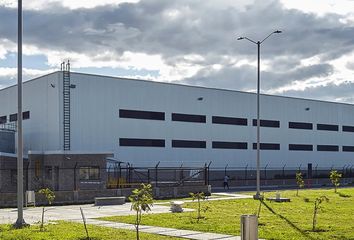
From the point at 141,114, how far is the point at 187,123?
6477 mm

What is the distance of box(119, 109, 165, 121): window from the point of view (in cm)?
5797

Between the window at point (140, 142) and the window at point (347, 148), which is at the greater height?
the window at point (140, 142)

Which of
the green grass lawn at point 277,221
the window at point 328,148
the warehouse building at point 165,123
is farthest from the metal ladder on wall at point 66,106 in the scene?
the window at point 328,148

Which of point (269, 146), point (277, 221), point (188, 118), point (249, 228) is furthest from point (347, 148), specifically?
point (249, 228)

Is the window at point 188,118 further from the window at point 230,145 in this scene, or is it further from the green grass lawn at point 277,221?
the green grass lawn at point 277,221

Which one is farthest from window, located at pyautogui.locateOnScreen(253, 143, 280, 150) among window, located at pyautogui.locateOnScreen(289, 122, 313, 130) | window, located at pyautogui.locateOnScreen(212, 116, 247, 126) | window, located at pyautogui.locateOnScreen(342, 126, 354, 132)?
window, located at pyautogui.locateOnScreen(342, 126, 354, 132)

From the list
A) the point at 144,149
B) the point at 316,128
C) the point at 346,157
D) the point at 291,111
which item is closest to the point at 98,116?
the point at 144,149

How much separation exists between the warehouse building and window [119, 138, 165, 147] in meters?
0.10

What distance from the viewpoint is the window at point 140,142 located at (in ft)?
189

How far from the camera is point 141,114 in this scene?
196 ft

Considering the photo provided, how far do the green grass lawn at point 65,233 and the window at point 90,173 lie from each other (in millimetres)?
21318

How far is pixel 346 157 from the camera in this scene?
83.7 meters

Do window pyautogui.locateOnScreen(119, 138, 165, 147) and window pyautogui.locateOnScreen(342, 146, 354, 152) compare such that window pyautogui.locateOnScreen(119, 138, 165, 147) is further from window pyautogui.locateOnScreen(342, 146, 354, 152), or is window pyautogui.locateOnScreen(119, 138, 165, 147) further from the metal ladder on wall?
window pyautogui.locateOnScreen(342, 146, 354, 152)

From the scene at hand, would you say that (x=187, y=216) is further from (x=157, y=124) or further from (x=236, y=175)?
(x=236, y=175)
